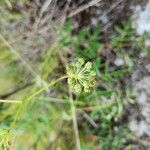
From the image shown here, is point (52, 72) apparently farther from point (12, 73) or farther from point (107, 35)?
point (107, 35)

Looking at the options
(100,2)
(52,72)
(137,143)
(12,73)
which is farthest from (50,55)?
(137,143)

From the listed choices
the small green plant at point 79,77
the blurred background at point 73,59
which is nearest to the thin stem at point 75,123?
the blurred background at point 73,59

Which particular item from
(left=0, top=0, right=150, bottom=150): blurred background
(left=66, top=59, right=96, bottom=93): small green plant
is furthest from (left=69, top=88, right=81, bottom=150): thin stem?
A: (left=66, top=59, right=96, bottom=93): small green plant

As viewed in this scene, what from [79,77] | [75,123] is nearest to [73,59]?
[75,123]

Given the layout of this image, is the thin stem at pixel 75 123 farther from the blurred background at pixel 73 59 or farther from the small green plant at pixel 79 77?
the small green plant at pixel 79 77

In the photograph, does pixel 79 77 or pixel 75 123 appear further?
pixel 75 123

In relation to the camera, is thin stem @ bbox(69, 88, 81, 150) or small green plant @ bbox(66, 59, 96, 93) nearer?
small green plant @ bbox(66, 59, 96, 93)

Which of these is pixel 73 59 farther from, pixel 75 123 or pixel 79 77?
pixel 79 77

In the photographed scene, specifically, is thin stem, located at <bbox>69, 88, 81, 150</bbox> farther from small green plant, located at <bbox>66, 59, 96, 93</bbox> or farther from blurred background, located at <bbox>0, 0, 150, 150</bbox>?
small green plant, located at <bbox>66, 59, 96, 93</bbox>
